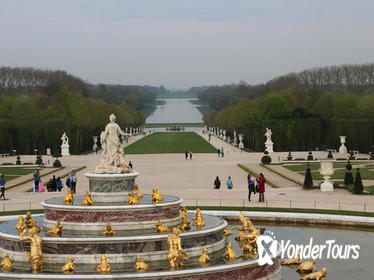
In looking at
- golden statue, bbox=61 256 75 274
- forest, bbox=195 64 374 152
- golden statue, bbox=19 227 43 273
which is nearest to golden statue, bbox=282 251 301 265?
golden statue, bbox=61 256 75 274

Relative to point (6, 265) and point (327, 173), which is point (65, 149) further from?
point (6, 265)

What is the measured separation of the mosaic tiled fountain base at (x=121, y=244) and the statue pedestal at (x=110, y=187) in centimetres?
3

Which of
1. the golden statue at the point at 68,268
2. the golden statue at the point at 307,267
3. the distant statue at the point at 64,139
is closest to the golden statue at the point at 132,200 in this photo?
the golden statue at the point at 68,268

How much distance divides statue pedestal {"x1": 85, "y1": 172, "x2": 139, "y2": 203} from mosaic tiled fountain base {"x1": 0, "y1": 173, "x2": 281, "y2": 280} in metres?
0.03

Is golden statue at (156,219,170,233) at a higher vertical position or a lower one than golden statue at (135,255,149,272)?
higher

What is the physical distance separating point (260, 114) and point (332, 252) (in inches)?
2788

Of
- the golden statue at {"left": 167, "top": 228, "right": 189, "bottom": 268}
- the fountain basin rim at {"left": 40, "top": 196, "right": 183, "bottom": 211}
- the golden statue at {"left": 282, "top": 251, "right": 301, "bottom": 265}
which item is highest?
the fountain basin rim at {"left": 40, "top": 196, "right": 183, "bottom": 211}

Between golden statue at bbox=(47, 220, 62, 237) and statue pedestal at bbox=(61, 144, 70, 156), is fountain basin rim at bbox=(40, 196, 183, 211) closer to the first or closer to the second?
golden statue at bbox=(47, 220, 62, 237)

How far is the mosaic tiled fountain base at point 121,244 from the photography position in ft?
62.1

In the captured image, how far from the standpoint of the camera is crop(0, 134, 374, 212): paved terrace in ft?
113

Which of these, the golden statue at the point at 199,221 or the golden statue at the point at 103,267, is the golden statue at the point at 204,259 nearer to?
the golden statue at the point at 199,221

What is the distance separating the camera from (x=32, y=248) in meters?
19.5

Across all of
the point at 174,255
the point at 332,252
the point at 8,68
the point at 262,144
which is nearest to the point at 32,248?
the point at 174,255

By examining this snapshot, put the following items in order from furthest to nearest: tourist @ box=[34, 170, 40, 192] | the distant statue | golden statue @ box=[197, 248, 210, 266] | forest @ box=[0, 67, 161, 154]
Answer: forest @ box=[0, 67, 161, 154]
the distant statue
tourist @ box=[34, 170, 40, 192]
golden statue @ box=[197, 248, 210, 266]
